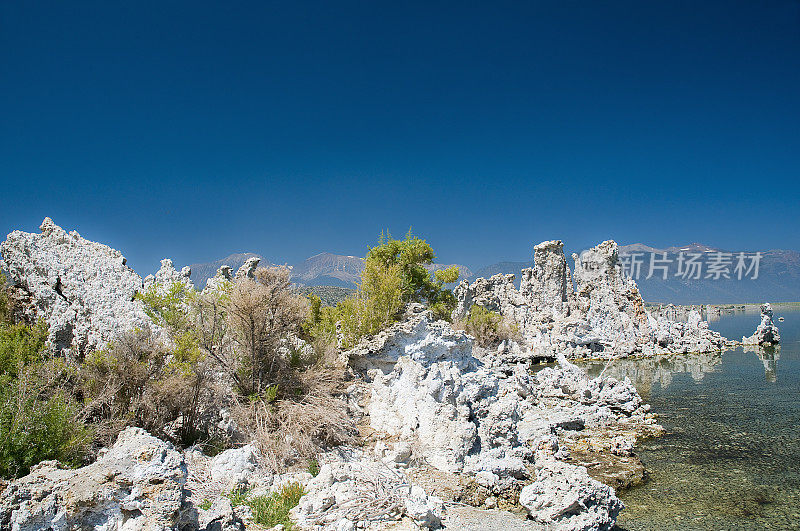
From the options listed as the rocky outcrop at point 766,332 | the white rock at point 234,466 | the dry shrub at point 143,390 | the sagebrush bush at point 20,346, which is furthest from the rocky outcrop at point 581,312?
the sagebrush bush at point 20,346

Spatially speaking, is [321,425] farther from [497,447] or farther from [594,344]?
[594,344]

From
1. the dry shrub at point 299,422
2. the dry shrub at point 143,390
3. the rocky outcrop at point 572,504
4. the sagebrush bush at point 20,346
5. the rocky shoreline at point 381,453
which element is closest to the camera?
the rocky shoreline at point 381,453

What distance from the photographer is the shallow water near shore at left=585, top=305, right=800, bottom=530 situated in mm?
10180

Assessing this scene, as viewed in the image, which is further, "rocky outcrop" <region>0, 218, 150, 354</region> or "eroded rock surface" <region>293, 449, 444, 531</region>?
"rocky outcrop" <region>0, 218, 150, 354</region>

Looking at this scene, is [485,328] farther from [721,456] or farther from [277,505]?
[277,505]

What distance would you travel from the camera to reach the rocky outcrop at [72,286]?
11.8 meters

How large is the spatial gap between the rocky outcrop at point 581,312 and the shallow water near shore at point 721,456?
15.6m

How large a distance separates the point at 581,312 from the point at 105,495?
5167cm

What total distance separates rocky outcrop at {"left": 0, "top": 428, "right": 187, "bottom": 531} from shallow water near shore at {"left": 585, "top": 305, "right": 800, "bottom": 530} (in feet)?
29.4

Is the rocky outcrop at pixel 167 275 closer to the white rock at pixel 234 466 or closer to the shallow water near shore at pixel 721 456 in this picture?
the white rock at pixel 234 466

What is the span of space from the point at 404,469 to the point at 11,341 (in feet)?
30.0

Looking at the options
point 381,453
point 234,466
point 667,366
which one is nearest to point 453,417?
point 381,453

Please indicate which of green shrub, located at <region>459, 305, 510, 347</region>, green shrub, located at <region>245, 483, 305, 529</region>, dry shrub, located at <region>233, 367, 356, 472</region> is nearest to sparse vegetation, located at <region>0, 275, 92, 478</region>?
green shrub, located at <region>245, 483, 305, 529</region>

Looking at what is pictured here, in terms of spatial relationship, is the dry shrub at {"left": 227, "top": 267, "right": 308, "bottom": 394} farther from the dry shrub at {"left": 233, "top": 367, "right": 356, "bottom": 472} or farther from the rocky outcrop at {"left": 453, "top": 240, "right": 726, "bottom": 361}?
the rocky outcrop at {"left": 453, "top": 240, "right": 726, "bottom": 361}
